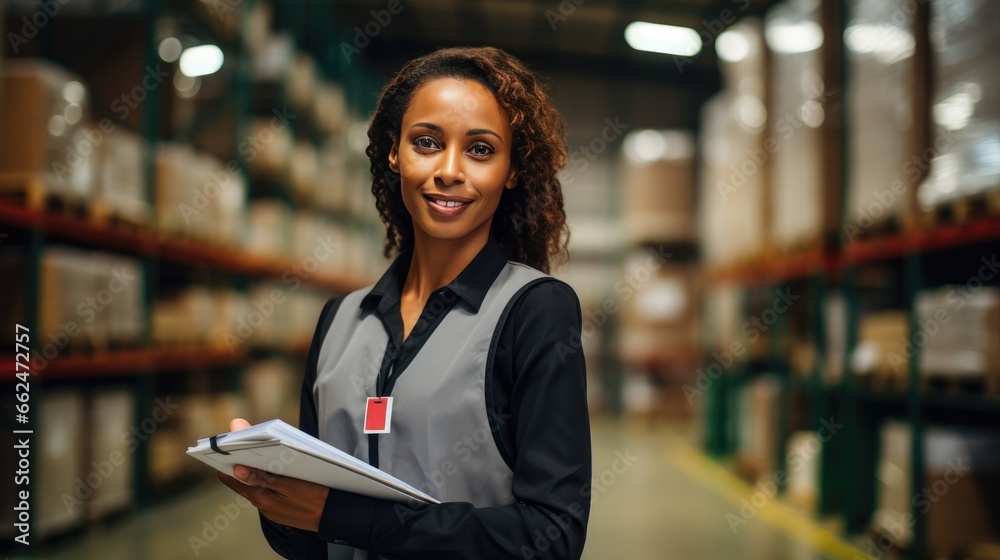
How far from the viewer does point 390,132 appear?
5.42ft

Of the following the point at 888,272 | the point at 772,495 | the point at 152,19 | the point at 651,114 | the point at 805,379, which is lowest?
the point at 772,495

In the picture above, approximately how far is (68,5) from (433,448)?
5823 mm

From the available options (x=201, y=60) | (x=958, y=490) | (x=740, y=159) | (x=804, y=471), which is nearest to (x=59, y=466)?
(x=201, y=60)

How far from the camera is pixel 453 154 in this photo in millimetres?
1430

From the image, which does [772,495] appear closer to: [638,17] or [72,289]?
[72,289]

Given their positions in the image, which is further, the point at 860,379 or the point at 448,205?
the point at 860,379

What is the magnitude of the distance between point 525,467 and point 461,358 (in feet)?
0.66

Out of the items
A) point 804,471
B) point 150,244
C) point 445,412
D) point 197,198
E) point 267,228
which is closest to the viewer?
point 445,412

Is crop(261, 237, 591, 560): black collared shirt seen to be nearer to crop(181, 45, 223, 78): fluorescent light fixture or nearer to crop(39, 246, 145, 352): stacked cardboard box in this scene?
crop(39, 246, 145, 352): stacked cardboard box

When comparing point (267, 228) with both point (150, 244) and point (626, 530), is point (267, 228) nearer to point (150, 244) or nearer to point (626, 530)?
point (150, 244)

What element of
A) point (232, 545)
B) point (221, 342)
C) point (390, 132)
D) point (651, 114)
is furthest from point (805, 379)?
point (651, 114)

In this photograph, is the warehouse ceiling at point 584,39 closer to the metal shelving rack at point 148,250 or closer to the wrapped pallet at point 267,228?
the metal shelving rack at point 148,250

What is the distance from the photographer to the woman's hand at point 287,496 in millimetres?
1267

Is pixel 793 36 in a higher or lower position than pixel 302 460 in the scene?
higher
